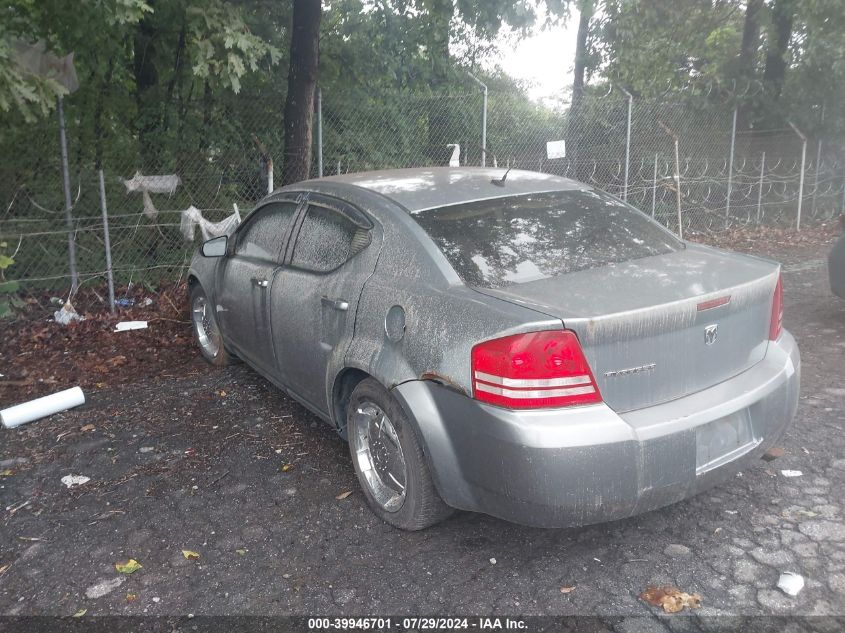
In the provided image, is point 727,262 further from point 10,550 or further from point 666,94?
point 666,94

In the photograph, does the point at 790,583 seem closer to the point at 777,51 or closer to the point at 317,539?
the point at 317,539

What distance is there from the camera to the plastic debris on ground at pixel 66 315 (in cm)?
776

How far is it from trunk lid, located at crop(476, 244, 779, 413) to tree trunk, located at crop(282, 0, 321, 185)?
6314 millimetres

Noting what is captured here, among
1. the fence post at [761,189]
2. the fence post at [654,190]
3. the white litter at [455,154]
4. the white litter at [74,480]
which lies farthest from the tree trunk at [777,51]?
the white litter at [74,480]

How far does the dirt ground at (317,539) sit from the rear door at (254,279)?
1.72ft

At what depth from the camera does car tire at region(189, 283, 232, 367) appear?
5.95 m

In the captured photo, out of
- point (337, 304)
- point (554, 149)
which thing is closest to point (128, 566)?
point (337, 304)

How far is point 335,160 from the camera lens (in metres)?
9.62

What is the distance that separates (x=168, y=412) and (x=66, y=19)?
5.69 m

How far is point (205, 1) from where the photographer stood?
8102 mm

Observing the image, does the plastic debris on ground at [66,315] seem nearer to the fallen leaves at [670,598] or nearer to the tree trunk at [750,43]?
the fallen leaves at [670,598]

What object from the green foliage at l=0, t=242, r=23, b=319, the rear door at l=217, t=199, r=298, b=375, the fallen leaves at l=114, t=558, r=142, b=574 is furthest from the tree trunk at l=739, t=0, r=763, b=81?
the fallen leaves at l=114, t=558, r=142, b=574

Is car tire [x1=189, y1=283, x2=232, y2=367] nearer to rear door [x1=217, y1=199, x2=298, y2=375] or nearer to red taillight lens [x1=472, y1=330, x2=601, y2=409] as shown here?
rear door [x1=217, y1=199, x2=298, y2=375]

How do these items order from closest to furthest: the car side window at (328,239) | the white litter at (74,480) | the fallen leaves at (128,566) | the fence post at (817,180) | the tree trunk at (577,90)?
the fallen leaves at (128,566) → the car side window at (328,239) → the white litter at (74,480) → the tree trunk at (577,90) → the fence post at (817,180)
